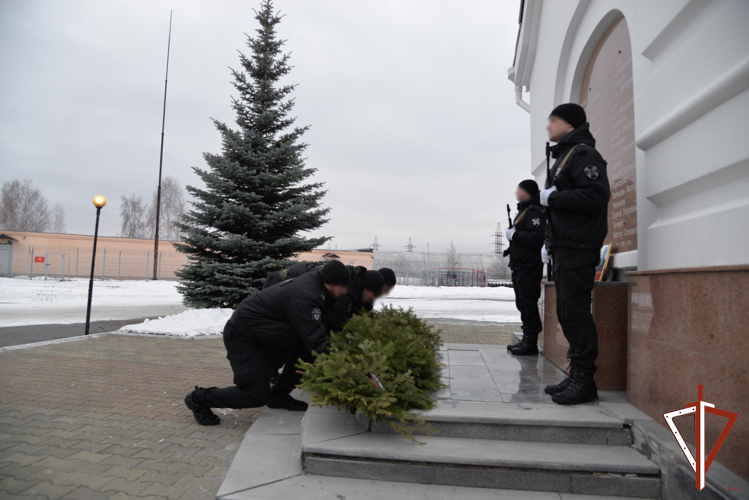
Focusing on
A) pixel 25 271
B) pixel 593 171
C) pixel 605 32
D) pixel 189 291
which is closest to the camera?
pixel 593 171

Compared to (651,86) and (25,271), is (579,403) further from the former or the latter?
(25,271)

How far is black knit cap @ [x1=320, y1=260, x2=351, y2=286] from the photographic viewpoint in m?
3.43

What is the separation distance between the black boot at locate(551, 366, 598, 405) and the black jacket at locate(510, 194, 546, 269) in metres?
1.58

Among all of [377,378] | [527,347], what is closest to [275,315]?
[377,378]

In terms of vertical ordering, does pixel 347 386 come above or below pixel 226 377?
above

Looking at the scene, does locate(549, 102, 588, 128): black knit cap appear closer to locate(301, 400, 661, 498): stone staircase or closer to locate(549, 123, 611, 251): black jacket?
locate(549, 123, 611, 251): black jacket

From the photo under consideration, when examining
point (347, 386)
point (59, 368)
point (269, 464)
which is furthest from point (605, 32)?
point (59, 368)

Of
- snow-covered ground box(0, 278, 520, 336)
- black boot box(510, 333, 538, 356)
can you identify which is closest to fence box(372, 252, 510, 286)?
snow-covered ground box(0, 278, 520, 336)

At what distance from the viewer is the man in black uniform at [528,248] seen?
174 inches

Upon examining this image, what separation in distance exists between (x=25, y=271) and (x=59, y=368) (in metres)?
29.7

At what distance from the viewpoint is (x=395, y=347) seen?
3.16 metres

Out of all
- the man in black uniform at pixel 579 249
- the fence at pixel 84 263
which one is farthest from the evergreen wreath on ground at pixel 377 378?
the fence at pixel 84 263

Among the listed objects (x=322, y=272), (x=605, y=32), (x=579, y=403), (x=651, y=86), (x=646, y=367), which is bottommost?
(x=579, y=403)

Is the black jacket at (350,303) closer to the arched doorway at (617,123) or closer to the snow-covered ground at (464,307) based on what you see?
the snow-covered ground at (464,307)
